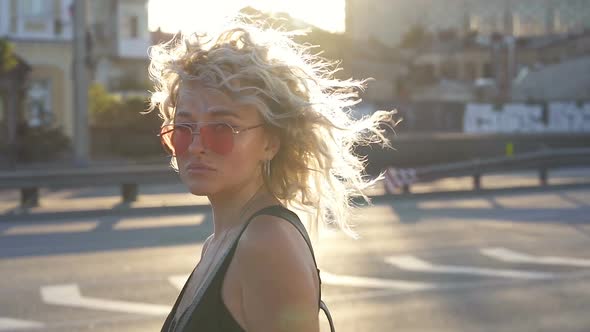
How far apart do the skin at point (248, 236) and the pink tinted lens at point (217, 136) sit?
0.7 inches

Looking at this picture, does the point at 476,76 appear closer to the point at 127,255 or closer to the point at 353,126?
the point at 127,255

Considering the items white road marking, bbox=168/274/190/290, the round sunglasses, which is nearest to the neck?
the round sunglasses

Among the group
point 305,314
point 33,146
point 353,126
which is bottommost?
point 33,146

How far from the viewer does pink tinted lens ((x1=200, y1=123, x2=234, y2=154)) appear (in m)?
2.62

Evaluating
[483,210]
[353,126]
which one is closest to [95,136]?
[483,210]

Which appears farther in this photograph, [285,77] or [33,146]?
[33,146]

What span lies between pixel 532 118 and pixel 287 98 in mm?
44188

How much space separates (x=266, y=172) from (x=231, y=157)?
121 mm

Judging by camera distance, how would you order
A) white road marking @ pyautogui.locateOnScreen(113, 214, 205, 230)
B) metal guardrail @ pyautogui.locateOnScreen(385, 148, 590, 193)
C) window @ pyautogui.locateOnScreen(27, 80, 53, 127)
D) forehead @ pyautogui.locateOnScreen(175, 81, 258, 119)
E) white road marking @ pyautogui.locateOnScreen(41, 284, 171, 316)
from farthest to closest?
window @ pyautogui.locateOnScreen(27, 80, 53, 127), metal guardrail @ pyautogui.locateOnScreen(385, 148, 590, 193), white road marking @ pyautogui.locateOnScreen(113, 214, 205, 230), white road marking @ pyautogui.locateOnScreen(41, 284, 171, 316), forehead @ pyautogui.locateOnScreen(175, 81, 258, 119)

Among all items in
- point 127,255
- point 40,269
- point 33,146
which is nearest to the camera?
point 40,269

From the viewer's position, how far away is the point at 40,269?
40.6 ft

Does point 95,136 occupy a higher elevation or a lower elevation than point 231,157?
lower

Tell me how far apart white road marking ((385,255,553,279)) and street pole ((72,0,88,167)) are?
1624 cm

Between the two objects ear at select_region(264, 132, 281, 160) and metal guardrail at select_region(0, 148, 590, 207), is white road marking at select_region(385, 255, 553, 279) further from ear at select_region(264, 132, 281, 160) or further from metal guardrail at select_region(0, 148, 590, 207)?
metal guardrail at select_region(0, 148, 590, 207)
